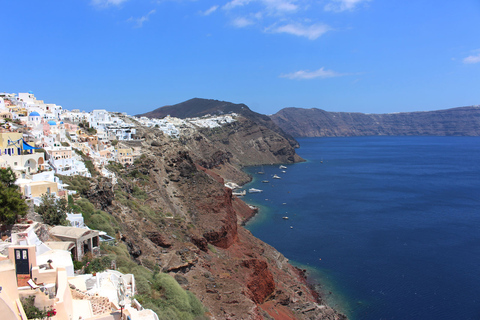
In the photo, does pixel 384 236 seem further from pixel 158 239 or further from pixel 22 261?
pixel 22 261

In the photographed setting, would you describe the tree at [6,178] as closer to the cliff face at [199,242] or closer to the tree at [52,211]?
the tree at [52,211]

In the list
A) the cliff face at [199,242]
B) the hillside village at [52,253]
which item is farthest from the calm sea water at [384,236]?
the hillside village at [52,253]

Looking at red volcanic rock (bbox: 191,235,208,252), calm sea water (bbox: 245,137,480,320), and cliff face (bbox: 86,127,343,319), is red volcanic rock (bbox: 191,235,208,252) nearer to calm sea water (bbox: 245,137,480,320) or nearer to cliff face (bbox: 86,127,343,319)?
cliff face (bbox: 86,127,343,319)

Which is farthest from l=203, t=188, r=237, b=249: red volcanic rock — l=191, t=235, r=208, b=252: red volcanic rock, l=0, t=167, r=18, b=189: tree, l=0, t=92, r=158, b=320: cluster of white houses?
l=0, t=167, r=18, b=189: tree

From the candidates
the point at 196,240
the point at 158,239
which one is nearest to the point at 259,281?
the point at 196,240

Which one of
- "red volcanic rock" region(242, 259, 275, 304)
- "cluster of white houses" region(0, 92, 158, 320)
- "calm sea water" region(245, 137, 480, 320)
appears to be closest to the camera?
"cluster of white houses" region(0, 92, 158, 320)
